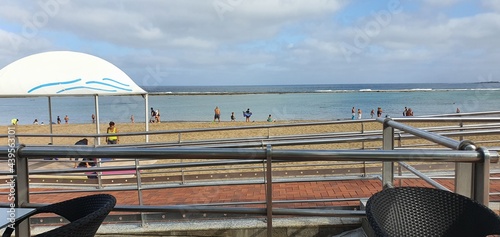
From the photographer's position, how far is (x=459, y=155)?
185 cm

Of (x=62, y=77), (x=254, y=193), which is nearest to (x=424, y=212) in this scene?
(x=254, y=193)

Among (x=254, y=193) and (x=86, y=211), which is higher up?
(x=86, y=211)

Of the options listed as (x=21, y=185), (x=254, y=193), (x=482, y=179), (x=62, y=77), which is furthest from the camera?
(x=62, y=77)

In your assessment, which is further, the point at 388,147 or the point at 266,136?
the point at 266,136

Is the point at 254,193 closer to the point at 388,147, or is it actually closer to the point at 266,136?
the point at 266,136

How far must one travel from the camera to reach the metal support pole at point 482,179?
1845 mm

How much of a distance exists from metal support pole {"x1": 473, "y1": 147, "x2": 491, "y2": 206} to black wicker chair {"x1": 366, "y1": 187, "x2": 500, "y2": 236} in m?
0.14

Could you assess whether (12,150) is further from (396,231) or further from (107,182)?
(107,182)

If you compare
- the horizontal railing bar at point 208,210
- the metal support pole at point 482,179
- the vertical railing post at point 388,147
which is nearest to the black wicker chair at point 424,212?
the metal support pole at point 482,179

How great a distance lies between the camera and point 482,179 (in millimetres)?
1877

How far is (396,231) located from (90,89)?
9565mm

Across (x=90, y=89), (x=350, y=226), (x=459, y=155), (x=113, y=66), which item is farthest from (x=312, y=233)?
(x=113, y=66)

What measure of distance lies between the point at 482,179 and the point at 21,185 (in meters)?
2.49

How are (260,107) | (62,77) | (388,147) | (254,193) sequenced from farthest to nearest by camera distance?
(260,107)
(62,77)
(254,193)
(388,147)
